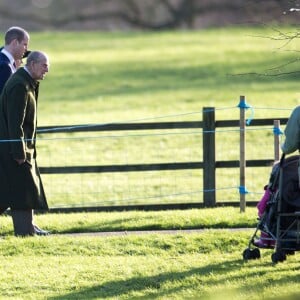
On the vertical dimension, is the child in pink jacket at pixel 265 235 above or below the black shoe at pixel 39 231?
above

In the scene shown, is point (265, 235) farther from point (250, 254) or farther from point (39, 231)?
point (39, 231)

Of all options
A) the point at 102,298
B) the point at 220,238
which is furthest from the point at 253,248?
the point at 102,298

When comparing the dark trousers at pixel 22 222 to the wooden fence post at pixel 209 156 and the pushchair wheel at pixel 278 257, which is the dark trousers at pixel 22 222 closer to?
the pushchair wheel at pixel 278 257

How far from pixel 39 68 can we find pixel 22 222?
171 cm

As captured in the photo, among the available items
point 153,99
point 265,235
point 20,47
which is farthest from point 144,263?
point 153,99

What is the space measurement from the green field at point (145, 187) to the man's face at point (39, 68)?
1756 millimetres

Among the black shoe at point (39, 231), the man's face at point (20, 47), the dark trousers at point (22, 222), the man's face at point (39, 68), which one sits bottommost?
the black shoe at point (39, 231)

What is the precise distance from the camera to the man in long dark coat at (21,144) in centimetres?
1198

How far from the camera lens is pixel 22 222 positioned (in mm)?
12383

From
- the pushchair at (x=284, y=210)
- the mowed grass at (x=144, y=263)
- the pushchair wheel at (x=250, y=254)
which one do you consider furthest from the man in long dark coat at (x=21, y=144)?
the pushchair at (x=284, y=210)

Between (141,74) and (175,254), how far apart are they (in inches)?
1105

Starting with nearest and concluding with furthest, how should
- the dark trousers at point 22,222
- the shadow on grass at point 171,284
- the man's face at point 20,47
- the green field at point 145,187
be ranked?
the shadow on grass at point 171,284 < the green field at point 145,187 < the dark trousers at point 22,222 < the man's face at point 20,47

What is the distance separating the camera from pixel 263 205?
432 inches

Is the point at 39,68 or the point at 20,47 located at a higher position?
the point at 20,47
